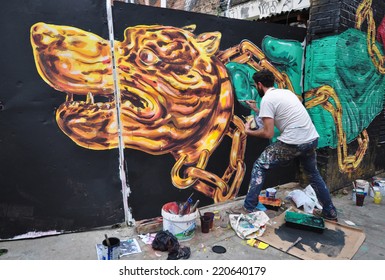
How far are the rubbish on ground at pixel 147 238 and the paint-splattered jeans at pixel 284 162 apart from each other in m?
1.31

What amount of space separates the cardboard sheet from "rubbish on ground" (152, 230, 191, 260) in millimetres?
918

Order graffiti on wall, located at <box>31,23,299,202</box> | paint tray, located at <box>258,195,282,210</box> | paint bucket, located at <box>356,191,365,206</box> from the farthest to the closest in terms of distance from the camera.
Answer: paint bucket, located at <box>356,191,365,206</box> < paint tray, located at <box>258,195,282,210</box> < graffiti on wall, located at <box>31,23,299,202</box>

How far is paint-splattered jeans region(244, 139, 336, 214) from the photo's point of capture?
362 centimetres

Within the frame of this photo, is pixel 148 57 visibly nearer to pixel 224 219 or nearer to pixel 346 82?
pixel 224 219

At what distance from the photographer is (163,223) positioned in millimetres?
3273

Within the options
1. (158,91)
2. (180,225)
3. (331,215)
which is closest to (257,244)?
(180,225)

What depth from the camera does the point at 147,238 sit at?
3.16 meters

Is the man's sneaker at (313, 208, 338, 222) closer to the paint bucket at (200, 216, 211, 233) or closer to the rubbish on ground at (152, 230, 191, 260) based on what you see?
the paint bucket at (200, 216, 211, 233)

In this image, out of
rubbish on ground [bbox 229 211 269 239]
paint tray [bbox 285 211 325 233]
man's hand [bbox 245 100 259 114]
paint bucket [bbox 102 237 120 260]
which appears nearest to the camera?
paint bucket [bbox 102 237 120 260]

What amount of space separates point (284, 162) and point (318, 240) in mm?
1006

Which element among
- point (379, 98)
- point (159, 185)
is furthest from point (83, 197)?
point (379, 98)

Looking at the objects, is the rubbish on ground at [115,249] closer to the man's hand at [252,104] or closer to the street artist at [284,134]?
the street artist at [284,134]

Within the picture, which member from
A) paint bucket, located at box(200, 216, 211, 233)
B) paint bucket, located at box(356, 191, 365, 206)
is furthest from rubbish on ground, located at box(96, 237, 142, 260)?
paint bucket, located at box(356, 191, 365, 206)

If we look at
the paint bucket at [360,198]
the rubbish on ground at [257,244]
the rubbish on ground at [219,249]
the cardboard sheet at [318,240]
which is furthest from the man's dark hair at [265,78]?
the paint bucket at [360,198]
